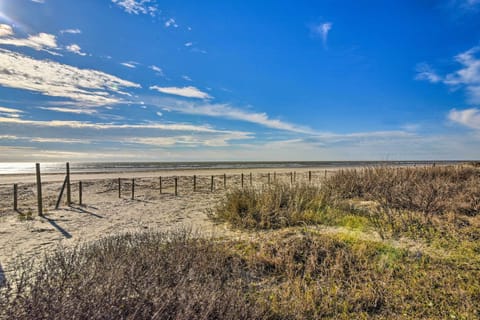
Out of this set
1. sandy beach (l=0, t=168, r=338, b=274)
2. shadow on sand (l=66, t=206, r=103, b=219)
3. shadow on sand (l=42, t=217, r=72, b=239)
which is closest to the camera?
sandy beach (l=0, t=168, r=338, b=274)

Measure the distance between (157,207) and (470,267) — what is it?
10.1 m

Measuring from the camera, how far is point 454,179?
12.8 meters

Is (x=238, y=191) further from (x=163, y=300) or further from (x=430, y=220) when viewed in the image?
(x=163, y=300)

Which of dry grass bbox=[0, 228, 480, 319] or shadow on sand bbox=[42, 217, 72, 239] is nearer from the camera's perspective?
dry grass bbox=[0, 228, 480, 319]

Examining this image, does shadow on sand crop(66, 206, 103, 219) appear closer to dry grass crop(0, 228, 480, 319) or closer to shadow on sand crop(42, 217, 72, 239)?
shadow on sand crop(42, 217, 72, 239)

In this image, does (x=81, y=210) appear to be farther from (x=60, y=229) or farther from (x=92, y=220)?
(x=60, y=229)

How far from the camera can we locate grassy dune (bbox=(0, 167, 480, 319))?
258 cm

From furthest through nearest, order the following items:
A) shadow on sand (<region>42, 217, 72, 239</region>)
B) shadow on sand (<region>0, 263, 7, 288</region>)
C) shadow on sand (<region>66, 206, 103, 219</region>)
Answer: shadow on sand (<region>66, 206, 103, 219</region>) < shadow on sand (<region>42, 217, 72, 239</region>) < shadow on sand (<region>0, 263, 7, 288</region>)

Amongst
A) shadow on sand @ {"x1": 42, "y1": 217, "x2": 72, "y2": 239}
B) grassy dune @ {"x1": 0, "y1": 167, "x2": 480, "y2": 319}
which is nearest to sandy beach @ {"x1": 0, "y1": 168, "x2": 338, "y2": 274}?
shadow on sand @ {"x1": 42, "y1": 217, "x2": 72, "y2": 239}

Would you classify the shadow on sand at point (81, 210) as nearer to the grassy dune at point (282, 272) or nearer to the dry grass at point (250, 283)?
the grassy dune at point (282, 272)

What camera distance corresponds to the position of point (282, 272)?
173 inches

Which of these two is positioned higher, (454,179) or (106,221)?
(454,179)

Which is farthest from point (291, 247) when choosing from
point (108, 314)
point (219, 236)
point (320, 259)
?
point (108, 314)

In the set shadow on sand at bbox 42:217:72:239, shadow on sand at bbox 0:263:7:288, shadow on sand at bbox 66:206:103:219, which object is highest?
shadow on sand at bbox 0:263:7:288
